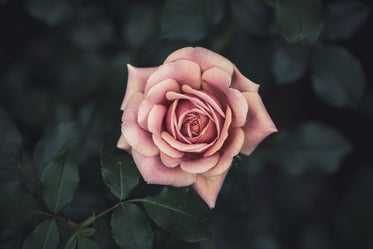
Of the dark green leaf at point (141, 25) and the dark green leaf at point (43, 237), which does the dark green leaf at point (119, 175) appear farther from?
the dark green leaf at point (141, 25)

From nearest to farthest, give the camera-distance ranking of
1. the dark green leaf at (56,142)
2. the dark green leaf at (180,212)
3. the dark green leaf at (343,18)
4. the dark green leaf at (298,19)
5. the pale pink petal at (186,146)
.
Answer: the pale pink petal at (186,146) → the dark green leaf at (180,212) → the dark green leaf at (298,19) → the dark green leaf at (56,142) → the dark green leaf at (343,18)

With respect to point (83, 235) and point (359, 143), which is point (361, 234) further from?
point (83, 235)

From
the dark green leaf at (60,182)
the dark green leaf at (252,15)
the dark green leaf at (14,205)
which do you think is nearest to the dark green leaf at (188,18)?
the dark green leaf at (252,15)

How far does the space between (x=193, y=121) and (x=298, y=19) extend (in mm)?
524

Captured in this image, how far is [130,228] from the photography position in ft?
3.05

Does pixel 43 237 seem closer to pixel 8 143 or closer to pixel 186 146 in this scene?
pixel 8 143

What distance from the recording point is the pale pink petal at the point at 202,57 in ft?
3.00

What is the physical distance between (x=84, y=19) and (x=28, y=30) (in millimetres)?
529

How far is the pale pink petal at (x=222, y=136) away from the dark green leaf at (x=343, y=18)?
0.78m

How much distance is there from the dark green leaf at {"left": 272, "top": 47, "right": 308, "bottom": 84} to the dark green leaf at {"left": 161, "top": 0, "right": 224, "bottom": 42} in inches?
13.4

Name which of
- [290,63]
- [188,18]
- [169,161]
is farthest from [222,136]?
[290,63]

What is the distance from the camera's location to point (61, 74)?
2133 mm

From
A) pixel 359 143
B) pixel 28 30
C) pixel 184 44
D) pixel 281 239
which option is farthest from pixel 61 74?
pixel 359 143

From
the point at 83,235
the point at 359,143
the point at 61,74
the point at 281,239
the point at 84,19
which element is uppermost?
the point at 84,19
